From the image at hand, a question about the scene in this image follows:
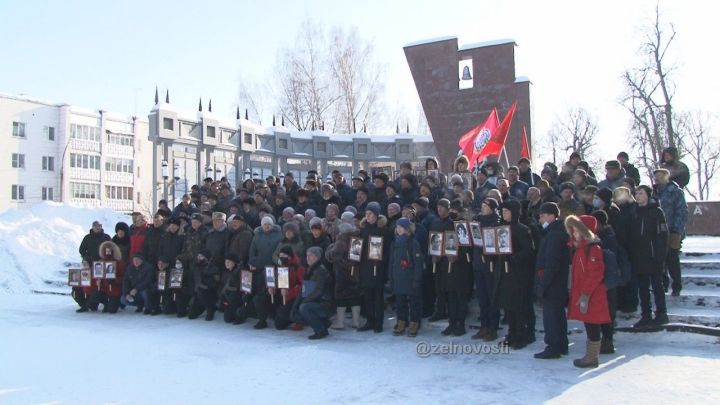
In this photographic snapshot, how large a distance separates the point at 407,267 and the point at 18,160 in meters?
53.0

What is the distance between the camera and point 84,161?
182 ft

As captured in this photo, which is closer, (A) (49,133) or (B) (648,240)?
(B) (648,240)

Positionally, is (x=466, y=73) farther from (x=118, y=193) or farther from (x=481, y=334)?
(x=118, y=193)

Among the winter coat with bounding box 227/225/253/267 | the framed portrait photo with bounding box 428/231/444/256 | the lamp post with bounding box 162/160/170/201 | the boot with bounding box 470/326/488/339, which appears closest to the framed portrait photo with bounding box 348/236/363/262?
the framed portrait photo with bounding box 428/231/444/256

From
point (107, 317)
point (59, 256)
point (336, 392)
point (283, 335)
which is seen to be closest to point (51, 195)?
point (59, 256)

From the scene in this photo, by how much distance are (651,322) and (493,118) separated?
8.60 metres

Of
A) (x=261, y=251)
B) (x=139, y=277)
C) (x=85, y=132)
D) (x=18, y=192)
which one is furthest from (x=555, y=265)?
(x=85, y=132)

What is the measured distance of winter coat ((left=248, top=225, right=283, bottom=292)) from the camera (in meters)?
9.99

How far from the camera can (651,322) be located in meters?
7.73

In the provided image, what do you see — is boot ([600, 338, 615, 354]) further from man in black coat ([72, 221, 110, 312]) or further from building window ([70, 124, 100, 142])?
building window ([70, 124, 100, 142])

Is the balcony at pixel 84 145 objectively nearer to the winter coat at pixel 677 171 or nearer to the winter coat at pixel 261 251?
the winter coat at pixel 261 251

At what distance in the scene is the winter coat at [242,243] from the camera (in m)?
10.6

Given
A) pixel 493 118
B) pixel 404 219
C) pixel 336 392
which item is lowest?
pixel 336 392

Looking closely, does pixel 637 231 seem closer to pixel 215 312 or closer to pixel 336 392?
pixel 336 392
